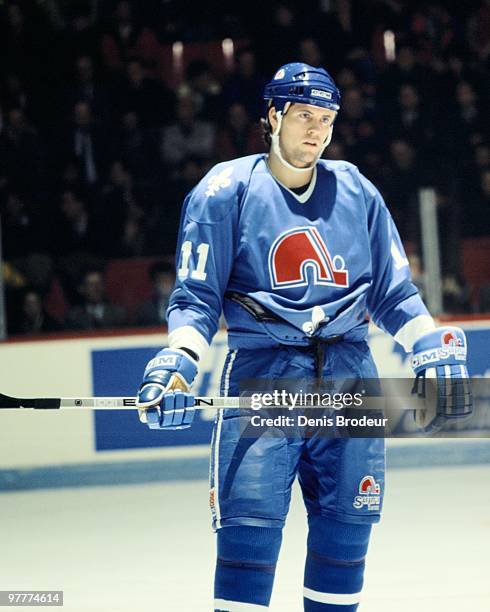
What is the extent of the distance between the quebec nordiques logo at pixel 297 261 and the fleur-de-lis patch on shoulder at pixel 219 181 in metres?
0.18

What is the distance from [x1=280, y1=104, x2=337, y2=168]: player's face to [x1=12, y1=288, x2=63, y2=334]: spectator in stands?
13.5 feet

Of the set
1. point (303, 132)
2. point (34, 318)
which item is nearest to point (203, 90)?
point (34, 318)

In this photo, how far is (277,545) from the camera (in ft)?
8.87

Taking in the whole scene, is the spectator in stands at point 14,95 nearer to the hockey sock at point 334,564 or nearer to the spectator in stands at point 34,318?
the spectator in stands at point 34,318

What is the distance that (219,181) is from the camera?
2809mm

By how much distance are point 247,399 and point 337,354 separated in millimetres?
232

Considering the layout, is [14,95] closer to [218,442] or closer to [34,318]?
[34,318]

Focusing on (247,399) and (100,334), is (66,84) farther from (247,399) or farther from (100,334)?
(247,399)

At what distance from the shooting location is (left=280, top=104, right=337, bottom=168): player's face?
2.79 meters

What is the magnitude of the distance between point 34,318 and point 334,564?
4.27m

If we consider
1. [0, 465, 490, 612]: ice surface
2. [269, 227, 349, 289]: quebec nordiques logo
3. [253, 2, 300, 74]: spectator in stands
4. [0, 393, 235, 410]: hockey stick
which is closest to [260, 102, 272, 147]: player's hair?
[269, 227, 349, 289]: quebec nordiques logo

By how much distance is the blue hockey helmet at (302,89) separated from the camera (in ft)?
9.20

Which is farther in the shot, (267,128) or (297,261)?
(267,128)

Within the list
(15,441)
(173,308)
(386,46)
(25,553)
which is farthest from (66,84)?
(173,308)
